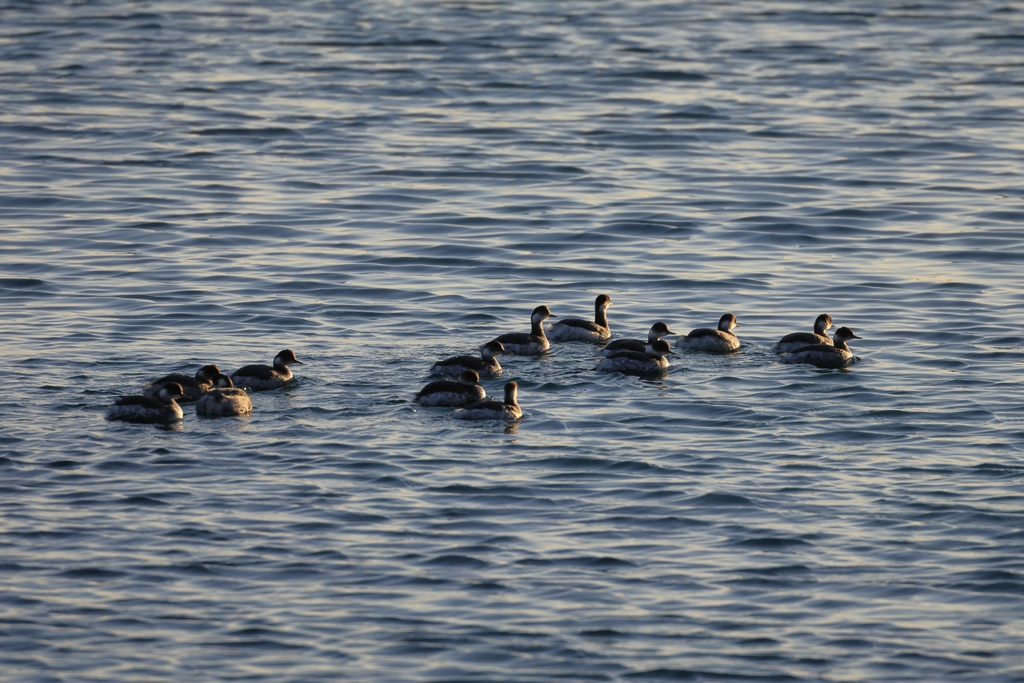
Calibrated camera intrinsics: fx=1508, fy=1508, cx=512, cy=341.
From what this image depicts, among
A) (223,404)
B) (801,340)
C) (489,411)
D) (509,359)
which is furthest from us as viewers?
(509,359)

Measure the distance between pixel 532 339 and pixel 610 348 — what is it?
0.92m

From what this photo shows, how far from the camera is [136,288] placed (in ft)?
66.1

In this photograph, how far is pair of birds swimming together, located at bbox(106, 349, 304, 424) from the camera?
1423 centimetres

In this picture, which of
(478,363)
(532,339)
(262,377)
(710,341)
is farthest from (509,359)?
(262,377)

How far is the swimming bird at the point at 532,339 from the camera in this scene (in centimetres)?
1730

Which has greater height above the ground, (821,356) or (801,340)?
(801,340)

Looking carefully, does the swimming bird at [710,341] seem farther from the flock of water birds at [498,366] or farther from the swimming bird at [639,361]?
the swimming bird at [639,361]

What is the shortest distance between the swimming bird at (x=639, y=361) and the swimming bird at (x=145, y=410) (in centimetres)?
495

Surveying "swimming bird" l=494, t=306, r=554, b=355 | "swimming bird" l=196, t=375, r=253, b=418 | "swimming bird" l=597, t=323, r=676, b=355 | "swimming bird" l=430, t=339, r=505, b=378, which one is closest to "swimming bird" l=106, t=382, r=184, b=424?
"swimming bird" l=196, t=375, r=253, b=418

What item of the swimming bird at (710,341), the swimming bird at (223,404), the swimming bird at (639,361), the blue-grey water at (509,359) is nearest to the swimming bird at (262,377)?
the blue-grey water at (509,359)

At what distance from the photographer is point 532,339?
17469 mm

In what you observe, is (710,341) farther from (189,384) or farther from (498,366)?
(189,384)

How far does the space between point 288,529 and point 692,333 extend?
272 inches

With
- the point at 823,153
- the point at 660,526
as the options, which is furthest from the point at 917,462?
the point at 823,153
